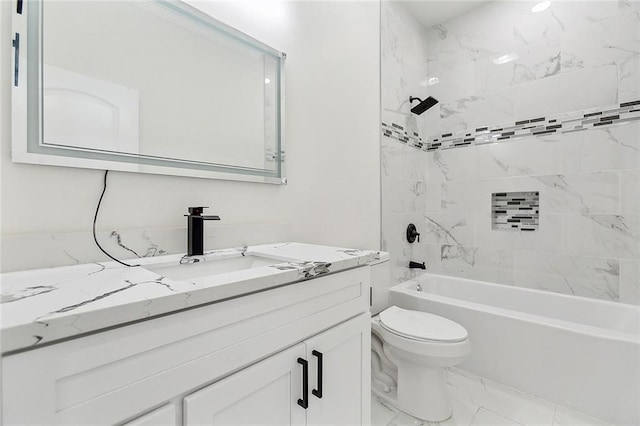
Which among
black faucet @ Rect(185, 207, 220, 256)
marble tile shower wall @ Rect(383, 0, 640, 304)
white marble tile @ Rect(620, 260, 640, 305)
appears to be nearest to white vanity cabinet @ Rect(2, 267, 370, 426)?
black faucet @ Rect(185, 207, 220, 256)

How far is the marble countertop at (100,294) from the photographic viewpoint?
0.42 metres

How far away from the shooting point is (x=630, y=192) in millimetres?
1814

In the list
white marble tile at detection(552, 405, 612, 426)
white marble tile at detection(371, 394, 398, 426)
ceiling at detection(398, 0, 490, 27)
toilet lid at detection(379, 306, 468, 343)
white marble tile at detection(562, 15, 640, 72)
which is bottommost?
white marble tile at detection(371, 394, 398, 426)

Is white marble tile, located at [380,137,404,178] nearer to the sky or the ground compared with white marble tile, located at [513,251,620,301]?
nearer to the sky

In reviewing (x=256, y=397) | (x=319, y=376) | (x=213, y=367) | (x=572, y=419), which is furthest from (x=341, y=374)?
(x=572, y=419)

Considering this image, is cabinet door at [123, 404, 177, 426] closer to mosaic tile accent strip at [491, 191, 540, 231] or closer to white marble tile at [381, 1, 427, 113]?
white marble tile at [381, 1, 427, 113]

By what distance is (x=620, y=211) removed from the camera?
185 centimetres

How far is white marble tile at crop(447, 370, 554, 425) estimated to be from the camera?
1.49 m

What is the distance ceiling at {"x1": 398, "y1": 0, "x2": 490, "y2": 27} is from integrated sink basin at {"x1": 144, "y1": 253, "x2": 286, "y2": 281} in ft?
7.84

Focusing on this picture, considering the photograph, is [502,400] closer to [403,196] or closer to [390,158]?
[403,196]

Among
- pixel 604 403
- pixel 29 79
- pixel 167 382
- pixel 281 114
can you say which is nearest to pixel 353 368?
pixel 167 382

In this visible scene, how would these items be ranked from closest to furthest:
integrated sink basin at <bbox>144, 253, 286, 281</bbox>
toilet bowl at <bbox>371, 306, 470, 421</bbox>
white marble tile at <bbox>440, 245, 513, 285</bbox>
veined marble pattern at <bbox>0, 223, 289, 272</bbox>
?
1. veined marble pattern at <bbox>0, 223, 289, 272</bbox>
2. integrated sink basin at <bbox>144, 253, 286, 281</bbox>
3. toilet bowl at <bbox>371, 306, 470, 421</bbox>
4. white marble tile at <bbox>440, 245, 513, 285</bbox>

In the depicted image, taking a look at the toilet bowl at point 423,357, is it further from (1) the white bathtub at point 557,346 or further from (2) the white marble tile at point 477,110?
(2) the white marble tile at point 477,110

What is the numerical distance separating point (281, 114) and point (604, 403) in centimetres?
210
